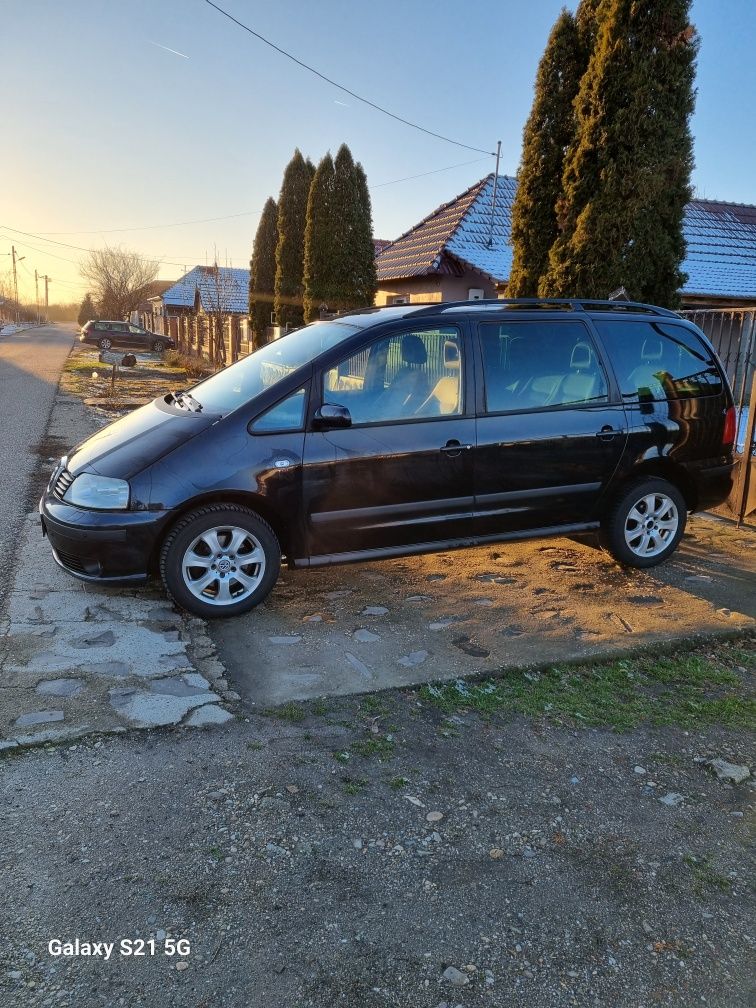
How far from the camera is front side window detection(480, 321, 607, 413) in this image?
462 cm

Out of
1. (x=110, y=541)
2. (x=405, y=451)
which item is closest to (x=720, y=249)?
(x=405, y=451)

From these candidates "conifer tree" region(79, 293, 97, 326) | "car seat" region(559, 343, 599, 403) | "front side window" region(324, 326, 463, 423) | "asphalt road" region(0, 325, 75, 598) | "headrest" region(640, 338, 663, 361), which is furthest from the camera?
"conifer tree" region(79, 293, 97, 326)

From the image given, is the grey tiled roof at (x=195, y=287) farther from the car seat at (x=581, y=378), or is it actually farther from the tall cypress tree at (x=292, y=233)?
the car seat at (x=581, y=378)

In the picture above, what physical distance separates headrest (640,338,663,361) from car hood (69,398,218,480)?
307 centimetres

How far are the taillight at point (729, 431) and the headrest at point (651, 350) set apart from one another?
2.41 feet

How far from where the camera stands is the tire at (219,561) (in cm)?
404

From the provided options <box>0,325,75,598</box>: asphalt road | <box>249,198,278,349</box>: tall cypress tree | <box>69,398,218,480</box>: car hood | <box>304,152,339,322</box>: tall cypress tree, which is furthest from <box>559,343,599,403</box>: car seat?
<box>249,198,278,349</box>: tall cypress tree

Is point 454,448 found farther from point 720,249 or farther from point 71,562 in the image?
point 720,249

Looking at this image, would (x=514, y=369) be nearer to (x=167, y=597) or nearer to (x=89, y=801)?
(x=167, y=597)

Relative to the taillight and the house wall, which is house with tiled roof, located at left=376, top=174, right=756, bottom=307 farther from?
the taillight

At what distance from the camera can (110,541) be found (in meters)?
3.96

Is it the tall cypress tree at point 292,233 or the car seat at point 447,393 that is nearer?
the car seat at point 447,393

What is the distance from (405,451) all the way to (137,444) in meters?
1.62


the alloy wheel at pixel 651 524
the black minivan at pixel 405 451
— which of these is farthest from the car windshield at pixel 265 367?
the alloy wheel at pixel 651 524
